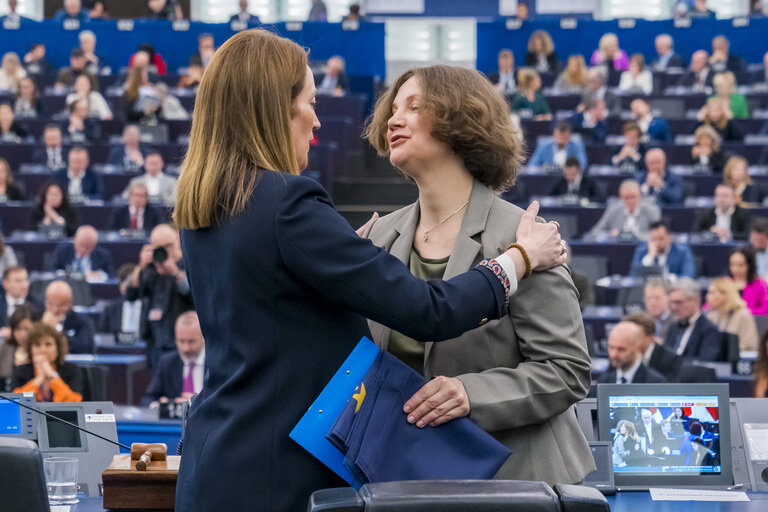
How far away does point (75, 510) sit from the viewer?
7.82 ft

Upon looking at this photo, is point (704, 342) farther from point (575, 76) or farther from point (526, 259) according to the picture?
point (575, 76)

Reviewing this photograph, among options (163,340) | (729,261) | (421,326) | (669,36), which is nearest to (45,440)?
(421,326)

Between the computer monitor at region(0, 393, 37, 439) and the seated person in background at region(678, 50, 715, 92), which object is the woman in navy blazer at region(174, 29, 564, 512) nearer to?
the computer monitor at region(0, 393, 37, 439)

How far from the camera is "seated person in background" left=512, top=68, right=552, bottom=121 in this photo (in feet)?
34.7

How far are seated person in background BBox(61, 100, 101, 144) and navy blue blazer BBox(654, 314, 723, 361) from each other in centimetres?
633

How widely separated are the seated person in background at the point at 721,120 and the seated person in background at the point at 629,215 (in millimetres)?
2091

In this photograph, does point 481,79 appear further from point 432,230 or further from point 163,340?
point 163,340

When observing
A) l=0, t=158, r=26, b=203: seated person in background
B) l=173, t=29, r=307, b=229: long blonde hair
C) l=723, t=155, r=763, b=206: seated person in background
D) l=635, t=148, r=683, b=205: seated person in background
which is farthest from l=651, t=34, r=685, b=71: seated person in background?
l=173, t=29, r=307, b=229: long blonde hair

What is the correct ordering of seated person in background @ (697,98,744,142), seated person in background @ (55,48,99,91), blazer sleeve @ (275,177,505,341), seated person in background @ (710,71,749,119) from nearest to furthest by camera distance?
1. blazer sleeve @ (275,177,505,341)
2. seated person in background @ (697,98,744,142)
3. seated person in background @ (710,71,749,119)
4. seated person in background @ (55,48,99,91)

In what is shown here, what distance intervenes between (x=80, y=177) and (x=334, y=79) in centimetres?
337

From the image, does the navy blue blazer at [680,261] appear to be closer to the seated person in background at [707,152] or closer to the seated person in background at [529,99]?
the seated person in background at [707,152]

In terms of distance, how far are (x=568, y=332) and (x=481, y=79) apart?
1.57 ft

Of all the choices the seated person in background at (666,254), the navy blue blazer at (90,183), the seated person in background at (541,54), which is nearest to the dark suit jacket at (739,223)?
the seated person in background at (666,254)

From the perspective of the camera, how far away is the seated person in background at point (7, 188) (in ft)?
28.9
